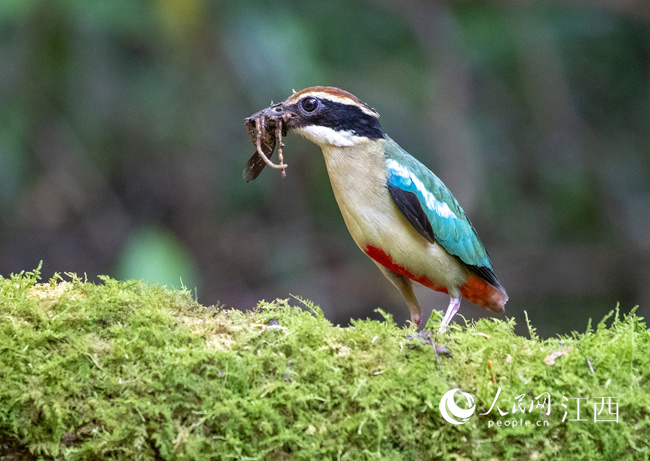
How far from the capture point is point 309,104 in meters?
4.43

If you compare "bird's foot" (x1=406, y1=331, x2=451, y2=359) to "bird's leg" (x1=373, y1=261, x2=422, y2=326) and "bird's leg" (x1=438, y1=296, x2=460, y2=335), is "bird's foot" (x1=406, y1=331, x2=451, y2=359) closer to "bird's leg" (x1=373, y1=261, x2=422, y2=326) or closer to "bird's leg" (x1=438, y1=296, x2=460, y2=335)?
"bird's leg" (x1=438, y1=296, x2=460, y2=335)

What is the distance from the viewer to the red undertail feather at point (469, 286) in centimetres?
435

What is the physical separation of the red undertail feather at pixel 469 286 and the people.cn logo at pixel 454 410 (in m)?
1.47

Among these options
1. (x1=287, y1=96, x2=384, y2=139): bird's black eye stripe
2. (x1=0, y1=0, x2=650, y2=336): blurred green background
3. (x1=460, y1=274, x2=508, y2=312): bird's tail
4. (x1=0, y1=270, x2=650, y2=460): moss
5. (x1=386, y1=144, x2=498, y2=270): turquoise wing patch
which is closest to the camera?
(x1=0, y1=270, x2=650, y2=460): moss

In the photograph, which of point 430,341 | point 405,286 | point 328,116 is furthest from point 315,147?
point 430,341

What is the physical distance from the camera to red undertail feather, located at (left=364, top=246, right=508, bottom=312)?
4.35 m

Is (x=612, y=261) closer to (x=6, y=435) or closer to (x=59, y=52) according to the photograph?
(x=59, y=52)

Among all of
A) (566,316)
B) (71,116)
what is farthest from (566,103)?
(71,116)

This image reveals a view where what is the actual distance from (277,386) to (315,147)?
745 centimetres

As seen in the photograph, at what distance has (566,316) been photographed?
10.6m

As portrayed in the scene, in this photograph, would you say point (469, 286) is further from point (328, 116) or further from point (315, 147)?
point (315, 147)

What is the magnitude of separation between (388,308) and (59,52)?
540 cm

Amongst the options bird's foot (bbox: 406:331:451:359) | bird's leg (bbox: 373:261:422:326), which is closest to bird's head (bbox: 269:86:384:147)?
bird's leg (bbox: 373:261:422:326)

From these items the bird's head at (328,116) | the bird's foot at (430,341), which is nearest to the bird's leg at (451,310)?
the bird's foot at (430,341)
